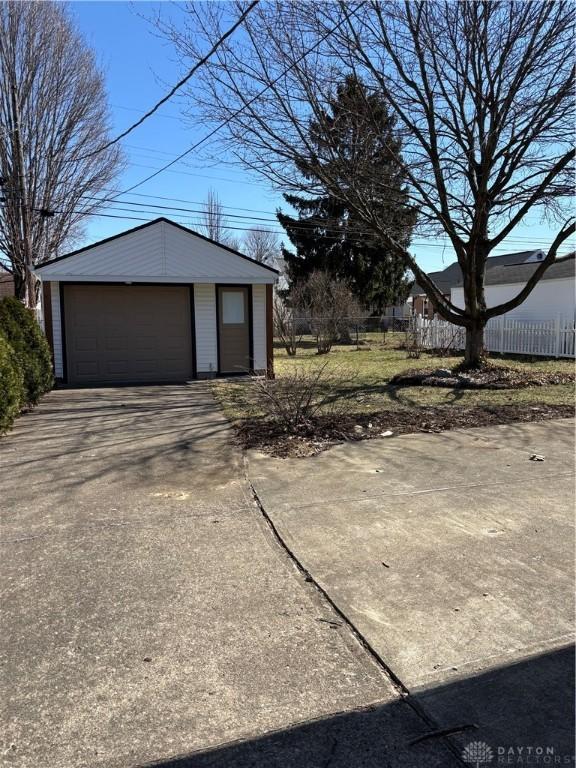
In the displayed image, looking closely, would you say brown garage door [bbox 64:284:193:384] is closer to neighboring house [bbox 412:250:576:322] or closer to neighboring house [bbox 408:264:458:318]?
neighboring house [bbox 412:250:576:322]

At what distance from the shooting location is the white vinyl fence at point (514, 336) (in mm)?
17578

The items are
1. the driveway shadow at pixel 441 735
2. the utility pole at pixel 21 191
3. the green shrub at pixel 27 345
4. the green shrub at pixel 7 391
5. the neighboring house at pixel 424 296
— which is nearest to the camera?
the driveway shadow at pixel 441 735

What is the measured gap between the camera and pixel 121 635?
271 cm

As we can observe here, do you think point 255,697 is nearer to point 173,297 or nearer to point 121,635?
point 121,635

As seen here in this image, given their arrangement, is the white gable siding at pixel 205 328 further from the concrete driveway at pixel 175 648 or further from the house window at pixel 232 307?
the concrete driveway at pixel 175 648

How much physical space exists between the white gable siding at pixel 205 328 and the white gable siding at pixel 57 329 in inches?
127

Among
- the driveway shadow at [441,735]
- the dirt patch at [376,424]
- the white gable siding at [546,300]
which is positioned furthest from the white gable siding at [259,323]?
the driveway shadow at [441,735]

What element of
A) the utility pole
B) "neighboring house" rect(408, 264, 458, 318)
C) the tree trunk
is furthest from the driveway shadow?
"neighboring house" rect(408, 264, 458, 318)

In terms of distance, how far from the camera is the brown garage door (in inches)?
517

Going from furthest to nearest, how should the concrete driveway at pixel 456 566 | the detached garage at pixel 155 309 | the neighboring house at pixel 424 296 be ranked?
the neighboring house at pixel 424 296, the detached garage at pixel 155 309, the concrete driveway at pixel 456 566

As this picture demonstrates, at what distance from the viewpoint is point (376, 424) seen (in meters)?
7.73

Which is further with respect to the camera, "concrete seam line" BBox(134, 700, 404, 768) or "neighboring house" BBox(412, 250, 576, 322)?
"neighboring house" BBox(412, 250, 576, 322)

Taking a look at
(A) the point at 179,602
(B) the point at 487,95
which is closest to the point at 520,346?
(B) the point at 487,95

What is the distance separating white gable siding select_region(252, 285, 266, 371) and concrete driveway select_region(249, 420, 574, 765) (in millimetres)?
8152
